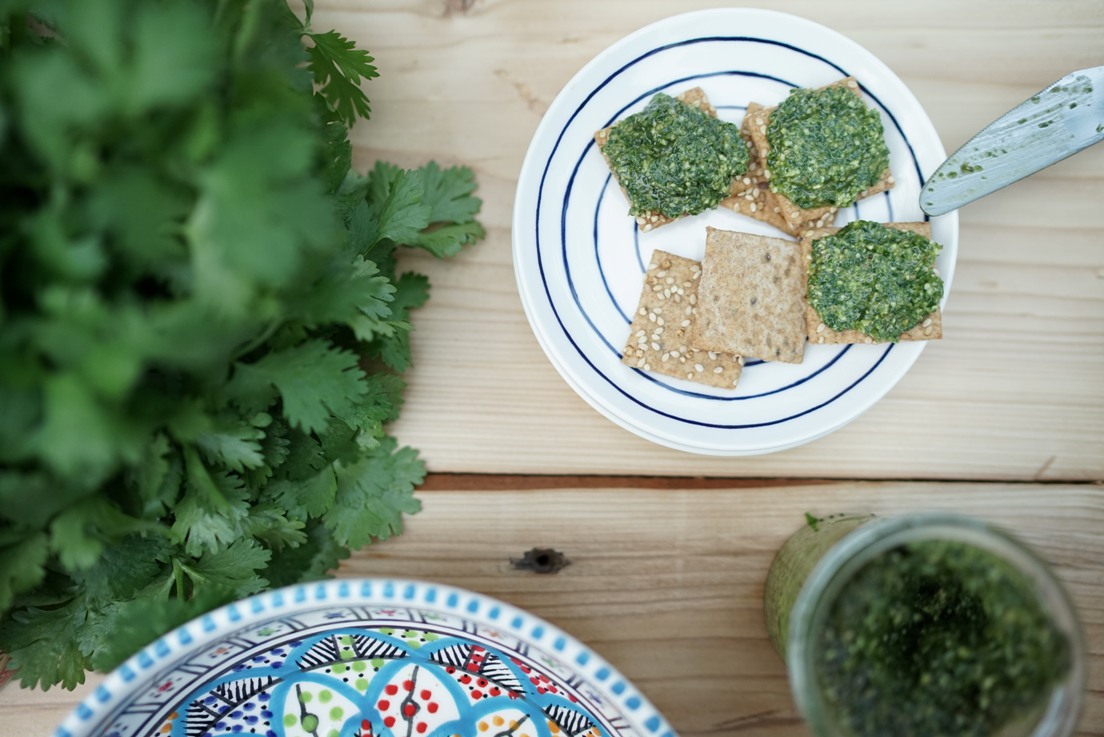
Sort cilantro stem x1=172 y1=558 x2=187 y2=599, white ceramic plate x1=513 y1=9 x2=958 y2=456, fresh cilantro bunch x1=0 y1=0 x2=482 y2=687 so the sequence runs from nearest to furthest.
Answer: fresh cilantro bunch x1=0 y1=0 x2=482 y2=687 < cilantro stem x1=172 y1=558 x2=187 y2=599 < white ceramic plate x1=513 y1=9 x2=958 y2=456

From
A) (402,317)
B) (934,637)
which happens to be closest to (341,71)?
(402,317)

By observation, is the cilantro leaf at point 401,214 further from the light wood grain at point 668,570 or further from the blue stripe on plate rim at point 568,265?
the light wood grain at point 668,570

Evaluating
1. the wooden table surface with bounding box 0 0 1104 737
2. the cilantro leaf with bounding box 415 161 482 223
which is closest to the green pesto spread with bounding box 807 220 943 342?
the wooden table surface with bounding box 0 0 1104 737

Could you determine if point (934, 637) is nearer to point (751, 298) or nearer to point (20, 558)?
point (751, 298)

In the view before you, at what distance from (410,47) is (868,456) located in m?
0.85

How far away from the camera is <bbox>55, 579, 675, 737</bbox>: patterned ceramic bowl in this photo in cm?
83

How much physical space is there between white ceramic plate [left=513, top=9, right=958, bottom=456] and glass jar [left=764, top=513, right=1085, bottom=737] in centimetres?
23

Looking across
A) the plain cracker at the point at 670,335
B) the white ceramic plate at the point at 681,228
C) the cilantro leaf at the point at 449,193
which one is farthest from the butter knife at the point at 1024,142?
the cilantro leaf at the point at 449,193

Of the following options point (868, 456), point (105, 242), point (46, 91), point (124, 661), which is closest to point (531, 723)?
point (124, 661)

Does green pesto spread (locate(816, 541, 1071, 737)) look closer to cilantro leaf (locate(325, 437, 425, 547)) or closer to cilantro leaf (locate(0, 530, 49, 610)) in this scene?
cilantro leaf (locate(325, 437, 425, 547))

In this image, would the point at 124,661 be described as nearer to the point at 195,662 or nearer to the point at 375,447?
the point at 195,662

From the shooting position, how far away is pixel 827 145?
1.05 metres

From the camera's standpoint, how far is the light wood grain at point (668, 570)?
3.69 feet

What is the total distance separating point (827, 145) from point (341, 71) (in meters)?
0.63
